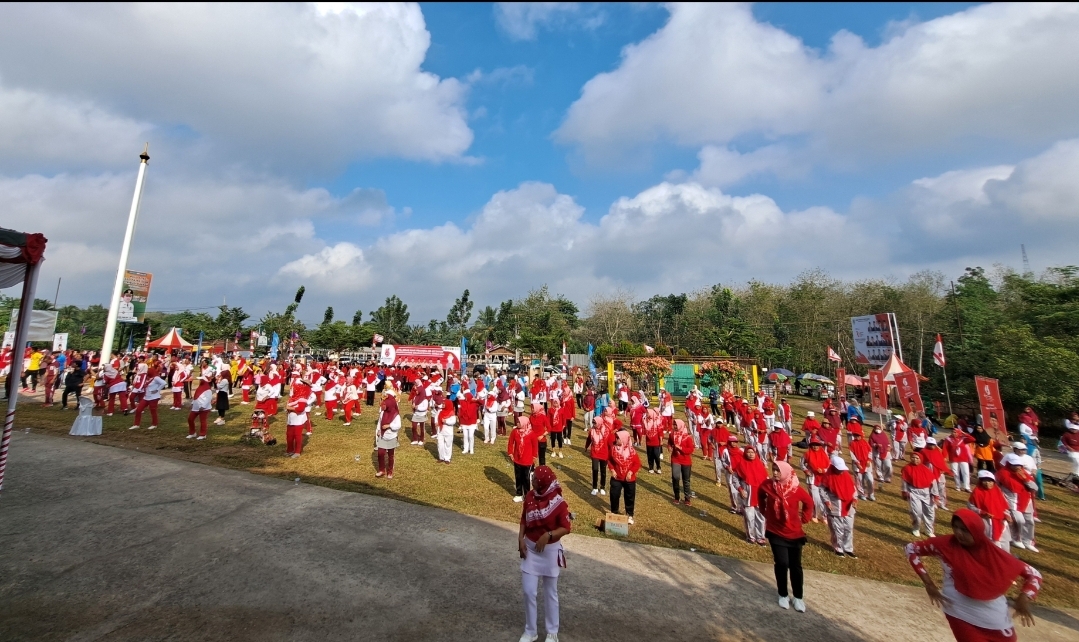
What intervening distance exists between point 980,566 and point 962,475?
11.9m

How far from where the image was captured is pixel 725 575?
281 inches

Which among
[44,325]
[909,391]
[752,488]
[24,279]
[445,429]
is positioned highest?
[44,325]

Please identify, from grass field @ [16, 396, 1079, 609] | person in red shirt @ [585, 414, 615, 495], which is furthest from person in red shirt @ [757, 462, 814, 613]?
person in red shirt @ [585, 414, 615, 495]

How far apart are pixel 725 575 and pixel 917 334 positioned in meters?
44.5

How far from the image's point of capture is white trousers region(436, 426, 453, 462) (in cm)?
1260

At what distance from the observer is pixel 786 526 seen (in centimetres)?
608

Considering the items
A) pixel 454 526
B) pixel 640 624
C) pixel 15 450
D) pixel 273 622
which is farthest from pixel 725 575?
pixel 15 450

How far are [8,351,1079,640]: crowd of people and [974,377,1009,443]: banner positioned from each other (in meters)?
0.72

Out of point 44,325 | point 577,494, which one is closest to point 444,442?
point 577,494

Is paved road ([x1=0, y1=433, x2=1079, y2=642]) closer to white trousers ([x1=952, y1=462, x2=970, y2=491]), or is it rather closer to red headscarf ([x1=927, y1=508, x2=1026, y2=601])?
red headscarf ([x1=927, y1=508, x2=1026, y2=601])

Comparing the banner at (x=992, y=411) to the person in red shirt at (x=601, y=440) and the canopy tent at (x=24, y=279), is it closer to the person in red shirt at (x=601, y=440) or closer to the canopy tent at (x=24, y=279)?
the person in red shirt at (x=601, y=440)

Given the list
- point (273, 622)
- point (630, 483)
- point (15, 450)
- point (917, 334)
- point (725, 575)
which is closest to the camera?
point (273, 622)

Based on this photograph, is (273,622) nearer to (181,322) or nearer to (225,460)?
(225,460)

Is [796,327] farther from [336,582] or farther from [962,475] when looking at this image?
[336,582]
